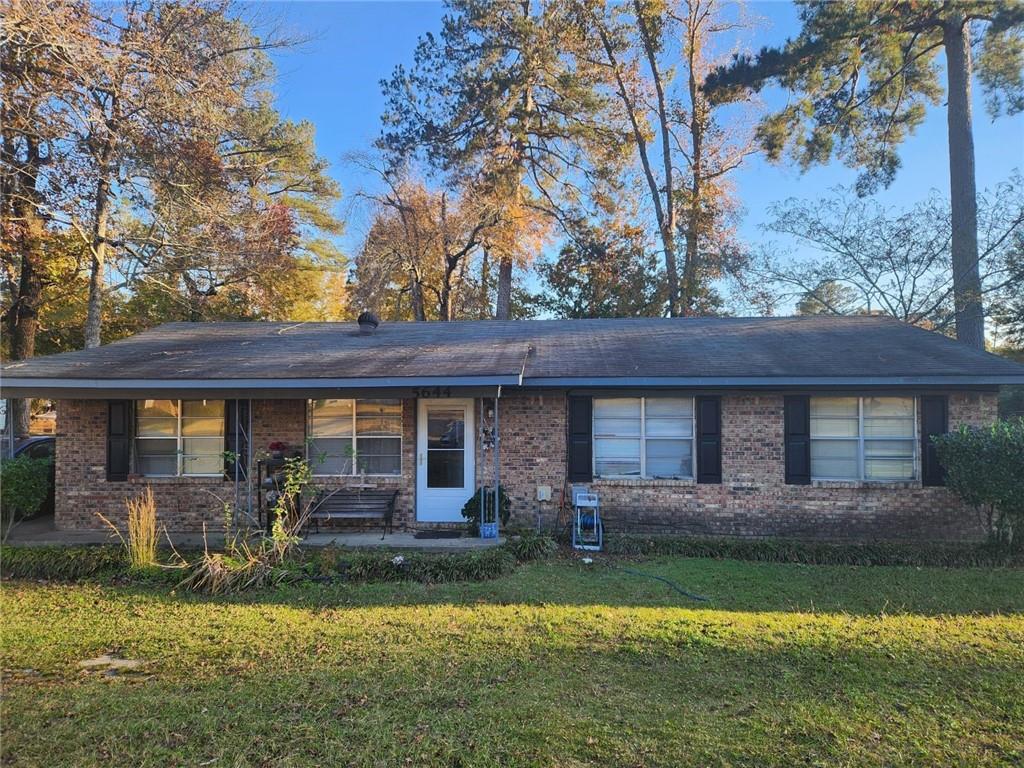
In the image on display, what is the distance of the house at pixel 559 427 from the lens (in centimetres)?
796

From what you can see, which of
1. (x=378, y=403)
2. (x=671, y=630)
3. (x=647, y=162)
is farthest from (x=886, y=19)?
(x=671, y=630)

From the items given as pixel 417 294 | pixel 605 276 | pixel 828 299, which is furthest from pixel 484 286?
pixel 828 299

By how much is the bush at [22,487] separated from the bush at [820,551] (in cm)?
935

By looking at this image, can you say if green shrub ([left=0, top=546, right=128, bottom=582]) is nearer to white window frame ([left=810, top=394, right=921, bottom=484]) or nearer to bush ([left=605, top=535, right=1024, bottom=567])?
bush ([left=605, top=535, right=1024, bottom=567])

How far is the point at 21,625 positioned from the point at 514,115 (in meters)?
22.8

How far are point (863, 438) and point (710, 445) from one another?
91.7 inches

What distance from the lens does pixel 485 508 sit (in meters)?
8.17

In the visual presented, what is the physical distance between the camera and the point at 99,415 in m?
8.88

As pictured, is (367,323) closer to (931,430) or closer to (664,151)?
(931,430)

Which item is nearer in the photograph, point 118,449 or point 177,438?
point 118,449

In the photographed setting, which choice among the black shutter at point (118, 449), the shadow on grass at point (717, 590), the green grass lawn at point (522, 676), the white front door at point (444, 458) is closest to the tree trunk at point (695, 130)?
the white front door at point (444, 458)

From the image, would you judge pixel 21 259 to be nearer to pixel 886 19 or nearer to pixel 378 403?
pixel 378 403

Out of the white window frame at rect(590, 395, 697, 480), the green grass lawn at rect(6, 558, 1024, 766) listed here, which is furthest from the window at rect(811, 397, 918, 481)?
the green grass lawn at rect(6, 558, 1024, 766)

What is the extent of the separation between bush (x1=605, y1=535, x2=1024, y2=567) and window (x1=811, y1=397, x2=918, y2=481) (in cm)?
117
